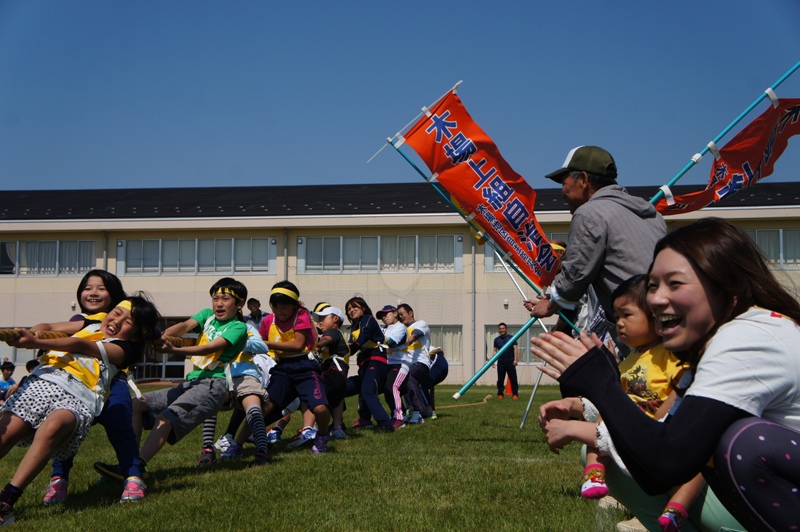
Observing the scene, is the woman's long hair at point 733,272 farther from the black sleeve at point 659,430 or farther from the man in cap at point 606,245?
the man in cap at point 606,245

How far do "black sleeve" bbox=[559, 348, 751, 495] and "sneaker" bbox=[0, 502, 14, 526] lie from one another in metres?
3.94

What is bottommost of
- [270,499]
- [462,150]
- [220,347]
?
[270,499]

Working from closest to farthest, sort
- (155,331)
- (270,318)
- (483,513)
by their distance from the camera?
(483,513)
(155,331)
(270,318)

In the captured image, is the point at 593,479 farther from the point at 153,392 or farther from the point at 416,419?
the point at 416,419

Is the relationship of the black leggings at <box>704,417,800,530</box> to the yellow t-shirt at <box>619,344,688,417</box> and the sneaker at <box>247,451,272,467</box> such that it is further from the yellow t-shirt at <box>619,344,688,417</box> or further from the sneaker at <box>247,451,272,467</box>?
the sneaker at <box>247,451,272,467</box>

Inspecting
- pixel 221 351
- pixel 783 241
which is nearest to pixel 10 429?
pixel 221 351

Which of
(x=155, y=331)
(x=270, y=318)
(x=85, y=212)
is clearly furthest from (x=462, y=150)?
(x=85, y=212)

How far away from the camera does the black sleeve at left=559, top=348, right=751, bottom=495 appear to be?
2.36 m

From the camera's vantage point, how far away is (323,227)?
116 feet

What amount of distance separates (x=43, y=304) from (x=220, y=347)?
1236 inches

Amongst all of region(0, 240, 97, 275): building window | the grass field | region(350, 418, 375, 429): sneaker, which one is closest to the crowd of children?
the grass field

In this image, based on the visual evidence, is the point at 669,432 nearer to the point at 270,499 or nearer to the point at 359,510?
the point at 359,510

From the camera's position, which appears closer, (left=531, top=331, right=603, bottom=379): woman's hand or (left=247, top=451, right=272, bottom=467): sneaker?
(left=531, top=331, right=603, bottom=379): woman's hand

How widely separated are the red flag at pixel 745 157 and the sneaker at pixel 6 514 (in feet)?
23.4
